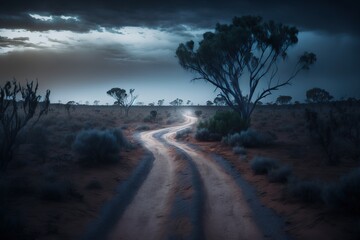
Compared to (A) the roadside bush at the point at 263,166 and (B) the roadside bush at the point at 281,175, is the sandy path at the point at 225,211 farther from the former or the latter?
(B) the roadside bush at the point at 281,175

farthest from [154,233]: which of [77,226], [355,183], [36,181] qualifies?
[36,181]

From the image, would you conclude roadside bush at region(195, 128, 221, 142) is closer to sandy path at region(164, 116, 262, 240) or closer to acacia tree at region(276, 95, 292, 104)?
sandy path at region(164, 116, 262, 240)

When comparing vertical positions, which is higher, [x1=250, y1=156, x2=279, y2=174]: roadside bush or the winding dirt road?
[x1=250, y1=156, x2=279, y2=174]: roadside bush

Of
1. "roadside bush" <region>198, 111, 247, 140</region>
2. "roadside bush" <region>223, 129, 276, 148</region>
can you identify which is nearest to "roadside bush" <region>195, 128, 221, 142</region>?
"roadside bush" <region>198, 111, 247, 140</region>

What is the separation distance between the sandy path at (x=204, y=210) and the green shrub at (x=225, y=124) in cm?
1312

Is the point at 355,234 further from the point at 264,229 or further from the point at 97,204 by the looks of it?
the point at 97,204

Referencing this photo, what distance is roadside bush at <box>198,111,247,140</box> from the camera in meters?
29.2

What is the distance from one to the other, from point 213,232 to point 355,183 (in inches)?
160

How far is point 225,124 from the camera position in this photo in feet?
96.5

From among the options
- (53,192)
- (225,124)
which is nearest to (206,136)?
(225,124)

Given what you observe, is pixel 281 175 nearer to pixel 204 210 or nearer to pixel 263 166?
pixel 263 166

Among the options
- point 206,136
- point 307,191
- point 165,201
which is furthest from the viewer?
point 206,136

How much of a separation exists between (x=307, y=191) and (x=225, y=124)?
19.3m

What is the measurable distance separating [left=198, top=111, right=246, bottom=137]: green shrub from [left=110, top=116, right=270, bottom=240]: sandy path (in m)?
13.1
